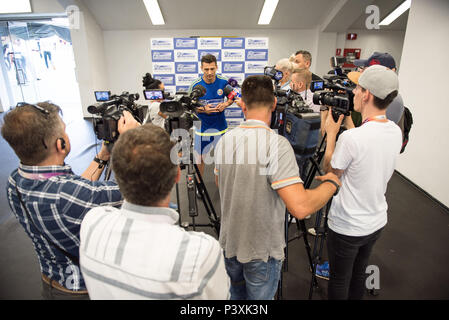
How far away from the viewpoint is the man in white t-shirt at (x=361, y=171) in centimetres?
125

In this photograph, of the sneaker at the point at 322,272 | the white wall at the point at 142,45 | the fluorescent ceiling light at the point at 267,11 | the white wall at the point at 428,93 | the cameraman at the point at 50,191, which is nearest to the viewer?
the cameraman at the point at 50,191

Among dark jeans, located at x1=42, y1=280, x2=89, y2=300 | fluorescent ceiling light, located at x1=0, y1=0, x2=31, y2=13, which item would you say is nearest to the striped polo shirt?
dark jeans, located at x1=42, y1=280, x2=89, y2=300

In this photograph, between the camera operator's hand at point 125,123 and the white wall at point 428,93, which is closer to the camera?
the camera operator's hand at point 125,123

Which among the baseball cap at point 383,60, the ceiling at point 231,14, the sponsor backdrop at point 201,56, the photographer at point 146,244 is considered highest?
the ceiling at point 231,14

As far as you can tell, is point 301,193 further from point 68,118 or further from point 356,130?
point 68,118

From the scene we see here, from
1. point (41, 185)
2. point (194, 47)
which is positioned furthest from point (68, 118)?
point (41, 185)

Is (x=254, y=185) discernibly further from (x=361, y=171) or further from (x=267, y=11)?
(x=267, y=11)

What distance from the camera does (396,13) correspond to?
7309 mm

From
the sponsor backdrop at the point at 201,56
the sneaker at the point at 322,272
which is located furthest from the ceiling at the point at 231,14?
the sneaker at the point at 322,272

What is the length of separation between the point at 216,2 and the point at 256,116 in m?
6.49

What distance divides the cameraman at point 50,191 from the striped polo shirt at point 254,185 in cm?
50

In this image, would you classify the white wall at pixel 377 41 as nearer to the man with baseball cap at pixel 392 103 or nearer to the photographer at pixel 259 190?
the man with baseball cap at pixel 392 103
